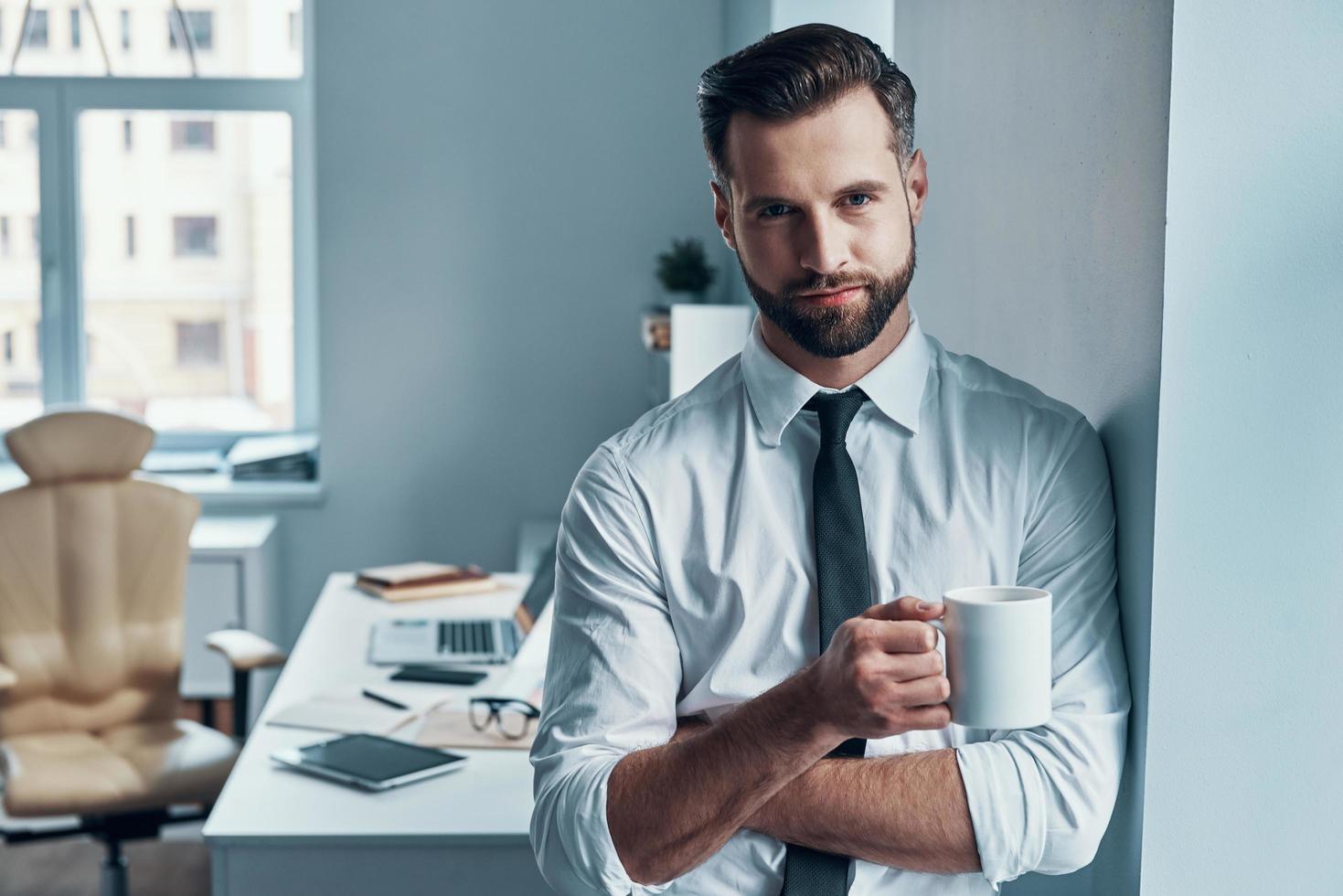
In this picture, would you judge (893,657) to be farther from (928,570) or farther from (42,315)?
(42,315)

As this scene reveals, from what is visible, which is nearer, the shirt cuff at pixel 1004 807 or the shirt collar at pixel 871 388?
the shirt cuff at pixel 1004 807

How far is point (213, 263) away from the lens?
15.8ft

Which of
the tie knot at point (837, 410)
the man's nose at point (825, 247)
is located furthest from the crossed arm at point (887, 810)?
the man's nose at point (825, 247)

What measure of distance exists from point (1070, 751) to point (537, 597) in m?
1.80

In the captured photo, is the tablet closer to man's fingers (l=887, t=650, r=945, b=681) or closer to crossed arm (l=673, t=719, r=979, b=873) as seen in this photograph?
crossed arm (l=673, t=719, r=979, b=873)

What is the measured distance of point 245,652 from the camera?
329 cm

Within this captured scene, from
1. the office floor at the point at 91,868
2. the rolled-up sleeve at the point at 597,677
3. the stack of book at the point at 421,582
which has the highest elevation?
the rolled-up sleeve at the point at 597,677

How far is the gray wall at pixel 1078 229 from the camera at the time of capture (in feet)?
3.89

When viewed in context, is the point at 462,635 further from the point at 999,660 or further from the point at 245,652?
the point at 999,660

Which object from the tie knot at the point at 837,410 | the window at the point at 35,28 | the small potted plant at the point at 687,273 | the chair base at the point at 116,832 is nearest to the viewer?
the tie knot at the point at 837,410

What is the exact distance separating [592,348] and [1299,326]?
355cm

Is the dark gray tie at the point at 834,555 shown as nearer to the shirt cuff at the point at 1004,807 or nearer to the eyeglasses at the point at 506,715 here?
the shirt cuff at the point at 1004,807

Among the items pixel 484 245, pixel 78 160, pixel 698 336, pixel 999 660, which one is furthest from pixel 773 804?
pixel 78 160

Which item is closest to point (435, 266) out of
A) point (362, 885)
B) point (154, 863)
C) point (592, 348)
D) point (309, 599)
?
point (592, 348)
